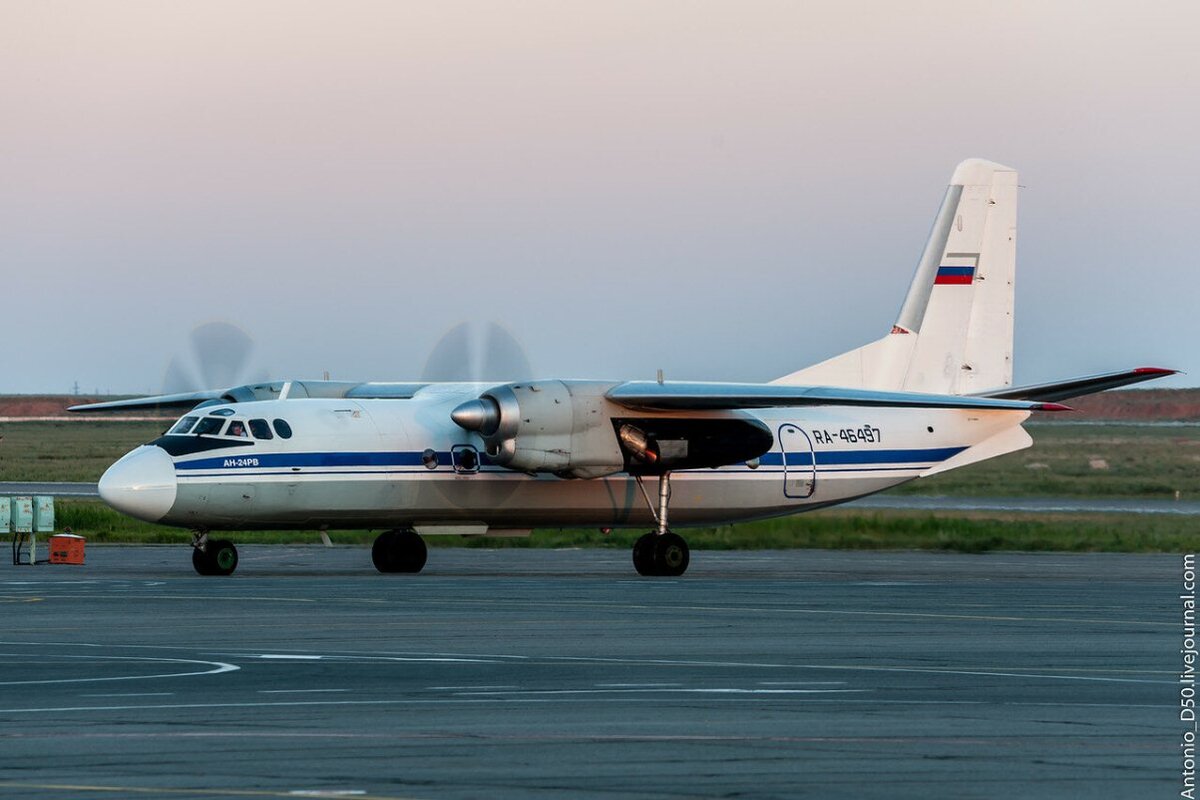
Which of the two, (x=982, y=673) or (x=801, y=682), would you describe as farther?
(x=982, y=673)

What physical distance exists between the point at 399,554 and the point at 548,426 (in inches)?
141

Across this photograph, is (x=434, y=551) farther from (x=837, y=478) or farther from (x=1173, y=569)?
(x=1173, y=569)

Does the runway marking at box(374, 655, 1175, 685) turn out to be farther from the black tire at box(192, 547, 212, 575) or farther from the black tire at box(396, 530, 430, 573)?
the black tire at box(396, 530, 430, 573)

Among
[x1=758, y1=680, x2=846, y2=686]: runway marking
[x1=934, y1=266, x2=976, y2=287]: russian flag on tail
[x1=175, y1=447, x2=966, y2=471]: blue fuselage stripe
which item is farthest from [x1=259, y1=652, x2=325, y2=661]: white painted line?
[x1=934, y1=266, x2=976, y2=287]: russian flag on tail

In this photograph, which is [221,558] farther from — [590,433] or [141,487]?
[590,433]

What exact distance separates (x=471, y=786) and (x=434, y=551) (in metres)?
27.2

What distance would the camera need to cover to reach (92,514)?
1761 inches

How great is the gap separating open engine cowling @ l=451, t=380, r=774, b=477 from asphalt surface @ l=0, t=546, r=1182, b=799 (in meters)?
3.24

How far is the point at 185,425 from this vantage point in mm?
27750

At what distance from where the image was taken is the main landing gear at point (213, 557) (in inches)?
1093

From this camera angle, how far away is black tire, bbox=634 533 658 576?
95.9 feet

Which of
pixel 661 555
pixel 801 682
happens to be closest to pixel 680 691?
pixel 801 682

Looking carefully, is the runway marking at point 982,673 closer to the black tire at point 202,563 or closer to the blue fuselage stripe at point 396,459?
the blue fuselage stripe at point 396,459

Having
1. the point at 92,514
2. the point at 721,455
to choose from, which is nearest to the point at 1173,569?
the point at 721,455
